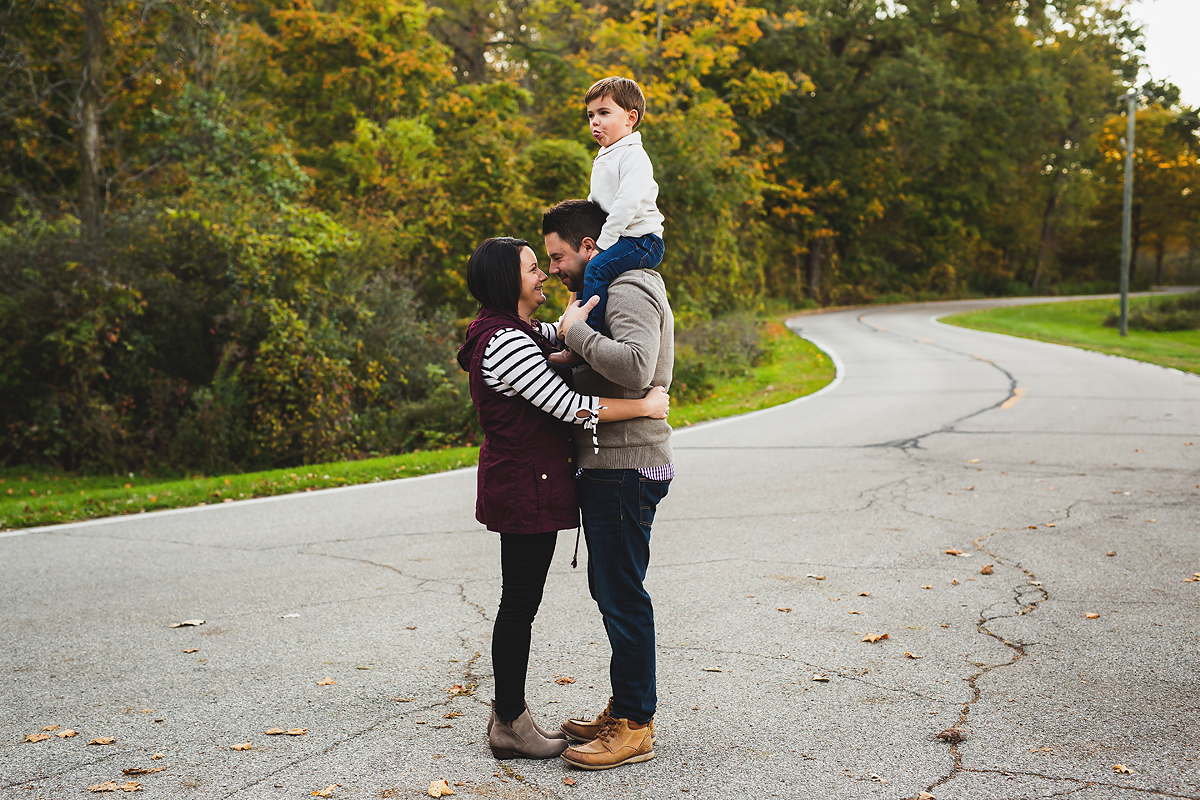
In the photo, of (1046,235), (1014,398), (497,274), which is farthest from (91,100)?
(1046,235)

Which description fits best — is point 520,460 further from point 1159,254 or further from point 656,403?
point 1159,254

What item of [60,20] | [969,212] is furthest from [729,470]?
[969,212]

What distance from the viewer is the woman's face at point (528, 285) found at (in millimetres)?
3400

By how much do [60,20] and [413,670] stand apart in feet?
60.6

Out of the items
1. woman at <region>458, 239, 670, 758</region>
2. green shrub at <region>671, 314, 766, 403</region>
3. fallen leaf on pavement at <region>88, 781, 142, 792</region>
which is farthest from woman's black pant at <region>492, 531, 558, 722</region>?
green shrub at <region>671, 314, 766, 403</region>

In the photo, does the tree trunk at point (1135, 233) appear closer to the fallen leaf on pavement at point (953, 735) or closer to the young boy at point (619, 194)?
the fallen leaf on pavement at point (953, 735)

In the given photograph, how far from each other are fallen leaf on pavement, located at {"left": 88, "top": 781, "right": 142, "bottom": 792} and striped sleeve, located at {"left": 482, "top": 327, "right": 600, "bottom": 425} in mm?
1938

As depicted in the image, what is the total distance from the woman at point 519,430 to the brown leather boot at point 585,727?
0.14m

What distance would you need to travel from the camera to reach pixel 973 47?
4709 cm

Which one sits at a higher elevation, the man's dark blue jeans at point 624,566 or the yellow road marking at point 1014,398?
the man's dark blue jeans at point 624,566

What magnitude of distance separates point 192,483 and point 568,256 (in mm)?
7904

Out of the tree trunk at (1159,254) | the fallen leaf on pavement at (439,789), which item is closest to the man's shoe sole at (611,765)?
the fallen leaf on pavement at (439,789)

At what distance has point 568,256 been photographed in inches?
131

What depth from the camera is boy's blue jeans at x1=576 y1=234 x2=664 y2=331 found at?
126 inches
